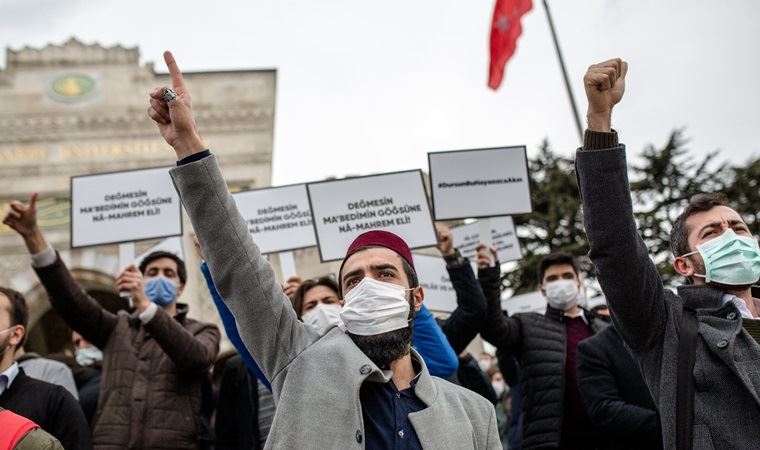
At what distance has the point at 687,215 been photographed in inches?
119

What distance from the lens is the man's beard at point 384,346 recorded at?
2436 mm

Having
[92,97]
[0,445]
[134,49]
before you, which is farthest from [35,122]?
[0,445]

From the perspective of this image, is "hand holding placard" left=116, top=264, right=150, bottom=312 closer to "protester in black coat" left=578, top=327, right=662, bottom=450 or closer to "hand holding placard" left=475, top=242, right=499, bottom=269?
"hand holding placard" left=475, top=242, right=499, bottom=269

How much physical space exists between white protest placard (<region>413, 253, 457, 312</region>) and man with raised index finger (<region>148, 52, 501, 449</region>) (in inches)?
157

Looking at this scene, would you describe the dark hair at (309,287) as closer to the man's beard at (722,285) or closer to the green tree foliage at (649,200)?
the man's beard at (722,285)

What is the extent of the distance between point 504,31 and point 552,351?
31.7 feet

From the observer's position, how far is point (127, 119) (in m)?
18.0

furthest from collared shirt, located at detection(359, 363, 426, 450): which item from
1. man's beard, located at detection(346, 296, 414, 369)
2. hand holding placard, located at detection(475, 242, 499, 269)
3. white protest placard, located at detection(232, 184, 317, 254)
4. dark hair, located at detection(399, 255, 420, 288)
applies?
white protest placard, located at detection(232, 184, 317, 254)

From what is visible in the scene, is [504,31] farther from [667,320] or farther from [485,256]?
[667,320]

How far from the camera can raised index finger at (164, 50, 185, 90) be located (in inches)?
95.7

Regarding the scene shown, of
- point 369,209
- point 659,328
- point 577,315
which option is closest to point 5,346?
point 659,328

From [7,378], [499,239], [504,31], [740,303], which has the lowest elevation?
[7,378]

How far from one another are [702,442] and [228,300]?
5.64 feet

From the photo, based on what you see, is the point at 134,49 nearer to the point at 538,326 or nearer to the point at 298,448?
the point at 538,326
